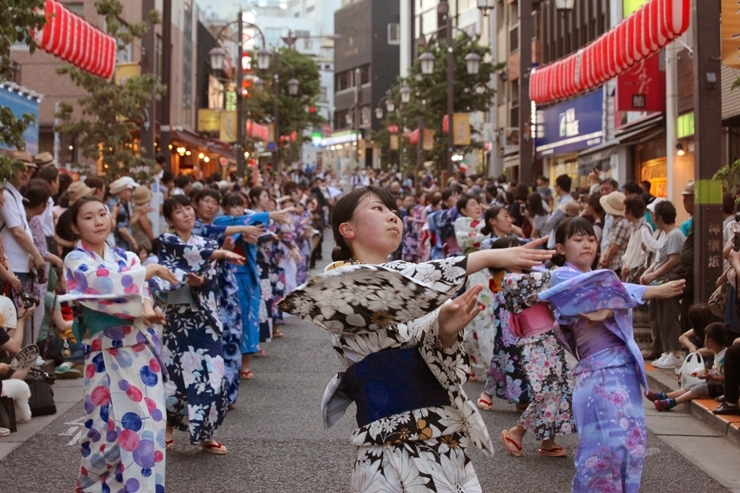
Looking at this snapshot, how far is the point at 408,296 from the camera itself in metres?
3.52

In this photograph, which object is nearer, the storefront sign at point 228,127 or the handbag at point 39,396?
the handbag at point 39,396

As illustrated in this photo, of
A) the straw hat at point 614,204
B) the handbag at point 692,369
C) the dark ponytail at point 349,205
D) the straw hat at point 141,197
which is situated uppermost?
the straw hat at point 141,197

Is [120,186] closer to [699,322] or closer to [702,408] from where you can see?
[699,322]

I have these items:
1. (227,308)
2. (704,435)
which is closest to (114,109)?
(227,308)

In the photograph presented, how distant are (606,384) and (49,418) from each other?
5.19 metres

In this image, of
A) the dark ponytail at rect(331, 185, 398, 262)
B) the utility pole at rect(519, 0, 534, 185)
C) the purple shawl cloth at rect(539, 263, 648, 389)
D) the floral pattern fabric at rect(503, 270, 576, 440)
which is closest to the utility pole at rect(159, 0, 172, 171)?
the utility pole at rect(519, 0, 534, 185)

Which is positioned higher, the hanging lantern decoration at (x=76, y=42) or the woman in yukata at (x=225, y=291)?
the hanging lantern decoration at (x=76, y=42)

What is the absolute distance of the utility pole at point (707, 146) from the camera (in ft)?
33.9

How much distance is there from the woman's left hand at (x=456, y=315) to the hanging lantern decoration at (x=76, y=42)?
9161 millimetres

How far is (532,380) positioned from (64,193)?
24.1ft

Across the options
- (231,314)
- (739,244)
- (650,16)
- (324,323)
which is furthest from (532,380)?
(650,16)

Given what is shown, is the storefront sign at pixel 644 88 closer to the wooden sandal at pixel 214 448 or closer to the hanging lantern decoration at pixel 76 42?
the hanging lantern decoration at pixel 76 42

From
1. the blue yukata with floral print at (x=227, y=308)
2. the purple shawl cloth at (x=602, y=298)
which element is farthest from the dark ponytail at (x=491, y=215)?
the purple shawl cloth at (x=602, y=298)

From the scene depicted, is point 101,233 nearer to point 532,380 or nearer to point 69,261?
point 69,261
